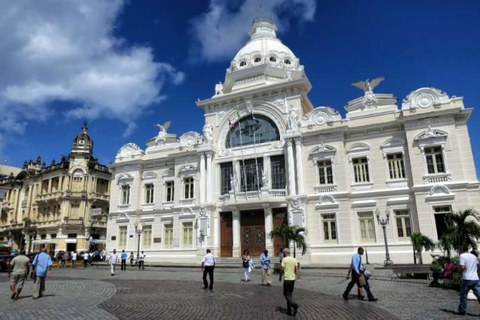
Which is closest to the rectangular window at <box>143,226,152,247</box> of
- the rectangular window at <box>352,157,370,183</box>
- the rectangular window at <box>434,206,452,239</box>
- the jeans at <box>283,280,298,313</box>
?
the rectangular window at <box>352,157,370,183</box>

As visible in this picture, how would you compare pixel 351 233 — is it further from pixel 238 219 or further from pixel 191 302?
pixel 191 302

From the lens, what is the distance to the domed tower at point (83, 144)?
4887cm

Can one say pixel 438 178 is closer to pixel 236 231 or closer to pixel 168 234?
pixel 236 231

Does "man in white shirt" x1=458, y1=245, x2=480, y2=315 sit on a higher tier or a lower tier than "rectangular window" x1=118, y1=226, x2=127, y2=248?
lower

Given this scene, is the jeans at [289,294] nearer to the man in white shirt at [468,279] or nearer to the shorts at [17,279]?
the man in white shirt at [468,279]

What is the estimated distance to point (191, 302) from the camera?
411 inches

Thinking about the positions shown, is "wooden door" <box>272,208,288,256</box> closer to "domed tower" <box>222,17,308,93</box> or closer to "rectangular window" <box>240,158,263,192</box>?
"rectangular window" <box>240,158,263,192</box>

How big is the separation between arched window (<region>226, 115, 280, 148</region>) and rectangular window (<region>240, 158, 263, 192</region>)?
1.91 metres

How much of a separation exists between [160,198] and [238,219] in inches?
351

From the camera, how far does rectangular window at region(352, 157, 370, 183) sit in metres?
26.9

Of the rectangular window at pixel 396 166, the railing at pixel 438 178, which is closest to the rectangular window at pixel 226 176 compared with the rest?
the rectangular window at pixel 396 166

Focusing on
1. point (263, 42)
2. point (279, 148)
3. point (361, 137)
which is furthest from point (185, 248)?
point (263, 42)

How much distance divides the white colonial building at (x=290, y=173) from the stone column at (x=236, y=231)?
89 mm

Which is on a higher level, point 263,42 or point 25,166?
point 263,42
